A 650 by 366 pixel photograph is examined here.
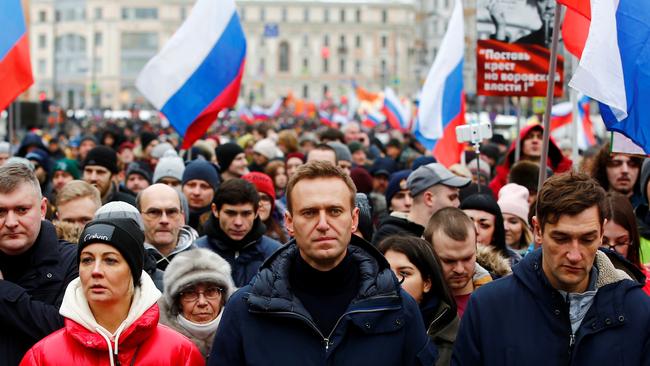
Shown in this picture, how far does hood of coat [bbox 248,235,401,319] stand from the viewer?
3.53m

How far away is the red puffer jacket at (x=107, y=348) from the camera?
377cm

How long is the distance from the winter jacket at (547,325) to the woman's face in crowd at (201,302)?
1.29 m

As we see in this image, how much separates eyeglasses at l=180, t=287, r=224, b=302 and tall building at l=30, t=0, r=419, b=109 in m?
109

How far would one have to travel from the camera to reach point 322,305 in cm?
358

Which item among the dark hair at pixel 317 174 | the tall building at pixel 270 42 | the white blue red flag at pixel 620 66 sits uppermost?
the tall building at pixel 270 42

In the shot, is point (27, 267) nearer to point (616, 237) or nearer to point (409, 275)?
point (409, 275)

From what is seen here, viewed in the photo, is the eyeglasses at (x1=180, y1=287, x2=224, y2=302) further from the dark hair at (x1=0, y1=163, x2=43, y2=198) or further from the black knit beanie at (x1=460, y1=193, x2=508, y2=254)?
the black knit beanie at (x1=460, y1=193, x2=508, y2=254)

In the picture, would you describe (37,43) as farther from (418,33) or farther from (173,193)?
(173,193)

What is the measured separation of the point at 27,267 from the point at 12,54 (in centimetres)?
362

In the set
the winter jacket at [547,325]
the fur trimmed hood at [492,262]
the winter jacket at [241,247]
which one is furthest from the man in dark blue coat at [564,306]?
the winter jacket at [241,247]

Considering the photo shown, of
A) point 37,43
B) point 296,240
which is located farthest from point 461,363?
point 37,43

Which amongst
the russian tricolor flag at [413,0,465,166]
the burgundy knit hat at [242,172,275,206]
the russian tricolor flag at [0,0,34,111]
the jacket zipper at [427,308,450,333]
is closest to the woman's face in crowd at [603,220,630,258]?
the jacket zipper at [427,308,450,333]

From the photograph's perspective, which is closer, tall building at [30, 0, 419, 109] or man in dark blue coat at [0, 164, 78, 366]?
man in dark blue coat at [0, 164, 78, 366]

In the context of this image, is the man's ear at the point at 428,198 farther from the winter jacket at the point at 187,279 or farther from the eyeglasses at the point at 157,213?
the winter jacket at the point at 187,279
